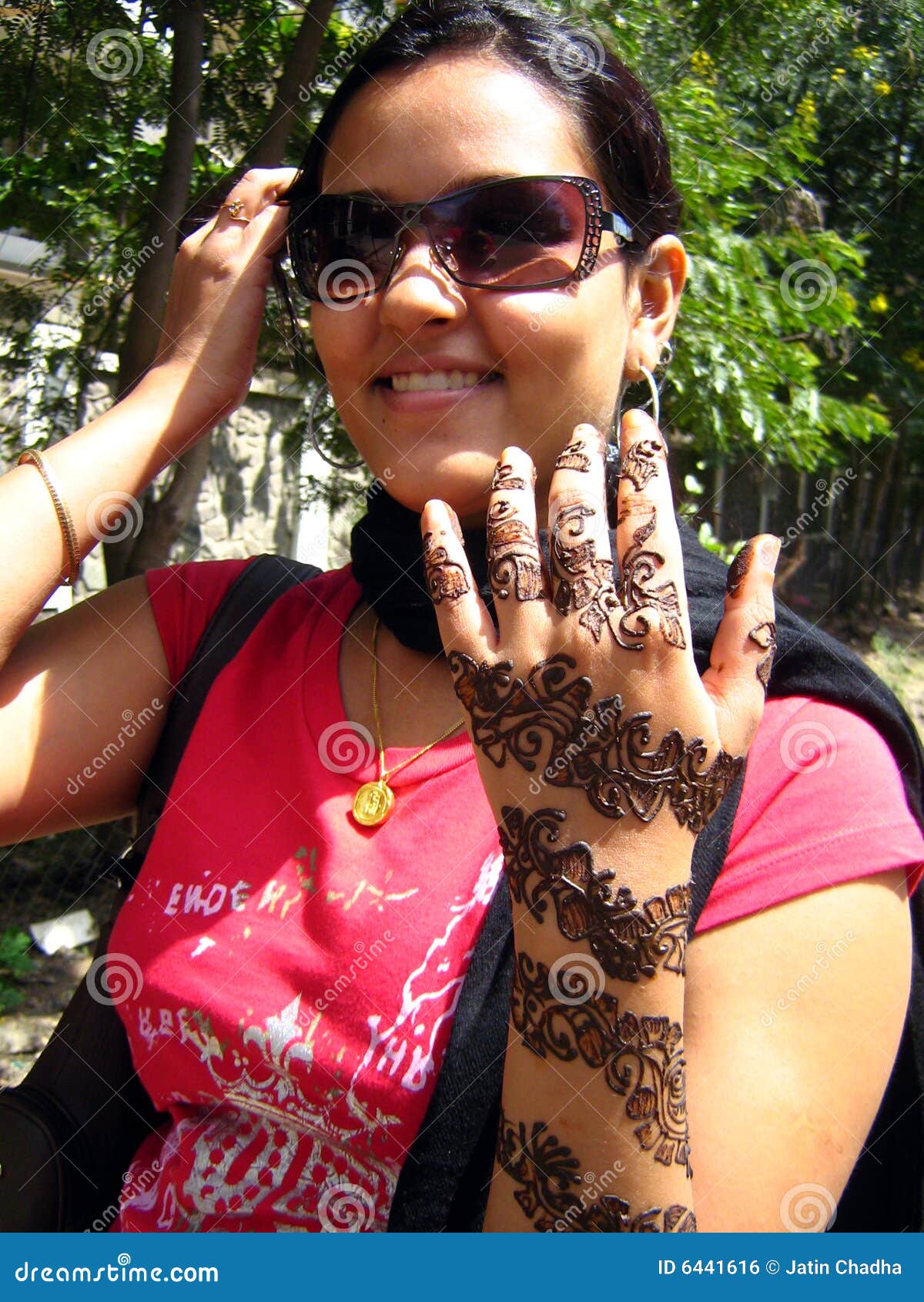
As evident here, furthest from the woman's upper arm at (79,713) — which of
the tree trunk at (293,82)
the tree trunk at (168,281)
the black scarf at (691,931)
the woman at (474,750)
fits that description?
the tree trunk at (293,82)

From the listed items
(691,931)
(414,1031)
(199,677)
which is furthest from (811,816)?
(199,677)

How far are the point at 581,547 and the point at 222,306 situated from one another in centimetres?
103

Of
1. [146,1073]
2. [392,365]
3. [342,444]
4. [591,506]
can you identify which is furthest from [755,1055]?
[342,444]

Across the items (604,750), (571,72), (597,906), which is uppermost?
(571,72)

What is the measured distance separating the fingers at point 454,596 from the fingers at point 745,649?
234mm

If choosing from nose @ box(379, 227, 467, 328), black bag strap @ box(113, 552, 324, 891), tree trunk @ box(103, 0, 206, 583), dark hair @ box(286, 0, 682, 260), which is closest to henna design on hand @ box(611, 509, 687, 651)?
nose @ box(379, 227, 467, 328)

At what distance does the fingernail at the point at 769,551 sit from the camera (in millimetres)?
1180

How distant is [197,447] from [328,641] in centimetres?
217

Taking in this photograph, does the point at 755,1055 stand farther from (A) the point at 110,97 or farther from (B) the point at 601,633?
(A) the point at 110,97

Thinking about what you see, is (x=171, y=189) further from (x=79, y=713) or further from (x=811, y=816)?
(x=811, y=816)

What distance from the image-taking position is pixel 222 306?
6.12 ft

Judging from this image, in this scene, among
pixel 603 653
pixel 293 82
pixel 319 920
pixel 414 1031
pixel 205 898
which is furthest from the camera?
pixel 293 82

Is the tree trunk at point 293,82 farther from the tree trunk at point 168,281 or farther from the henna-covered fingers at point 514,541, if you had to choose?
the henna-covered fingers at point 514,541

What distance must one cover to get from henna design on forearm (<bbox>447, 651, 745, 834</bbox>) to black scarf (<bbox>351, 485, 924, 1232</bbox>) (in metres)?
0.14
